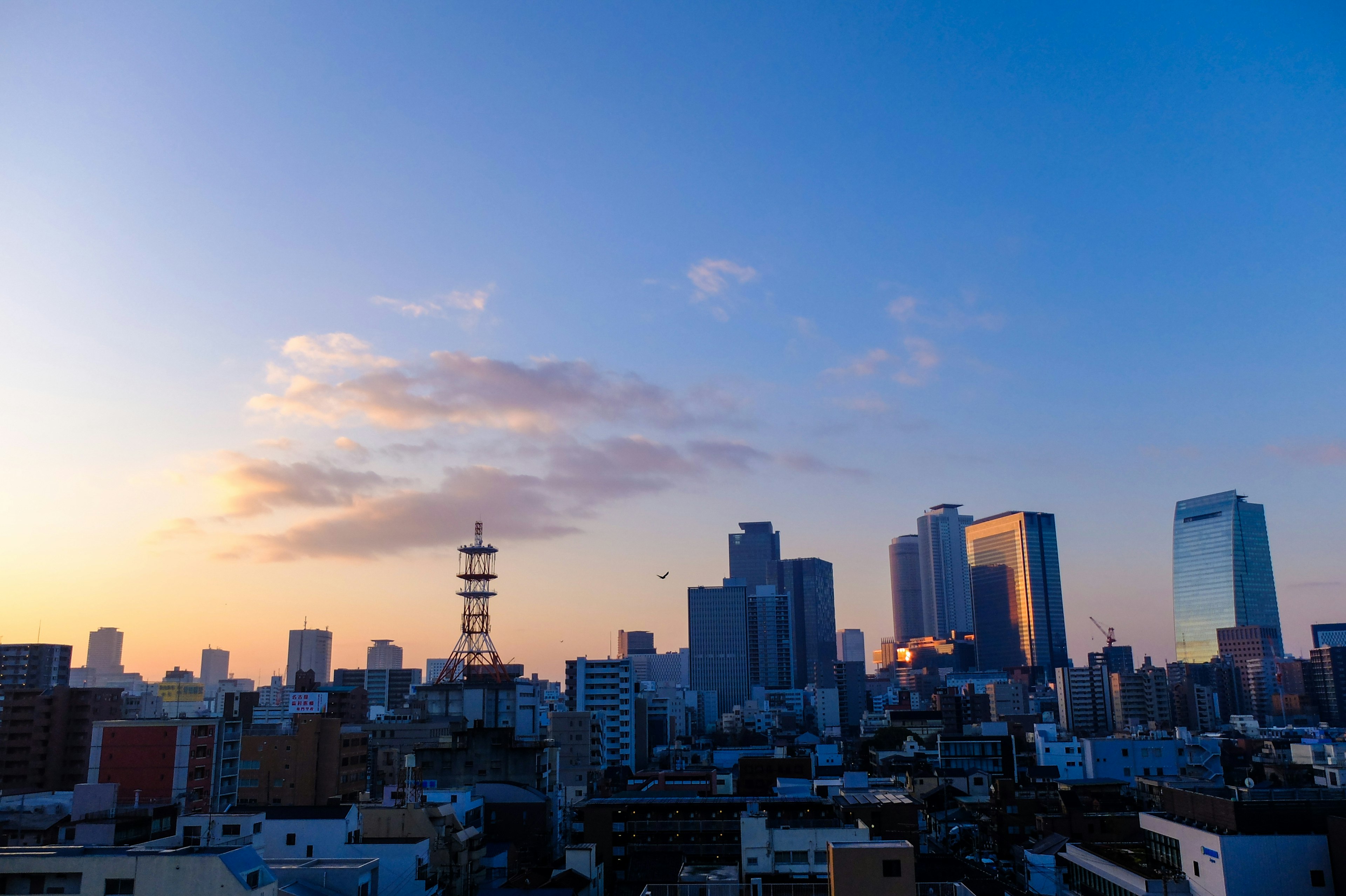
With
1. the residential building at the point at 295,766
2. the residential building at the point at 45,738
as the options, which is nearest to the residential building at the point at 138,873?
the residential building at the point at 295,766

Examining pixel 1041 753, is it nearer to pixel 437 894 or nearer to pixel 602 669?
pixel 602 669

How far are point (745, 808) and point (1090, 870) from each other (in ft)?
63.4

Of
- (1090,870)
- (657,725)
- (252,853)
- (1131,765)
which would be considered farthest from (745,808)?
(657,725)

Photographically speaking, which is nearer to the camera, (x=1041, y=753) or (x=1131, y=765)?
(x=1131, y=765)

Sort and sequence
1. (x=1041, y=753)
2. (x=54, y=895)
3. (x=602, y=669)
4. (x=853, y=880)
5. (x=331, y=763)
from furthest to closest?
1. (x=602, y=669)
2. (x=1041, y=753)
3. (x=331, y=763)
4. (x=853, y=880)
5. (x=54, y=895)

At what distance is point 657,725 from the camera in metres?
167

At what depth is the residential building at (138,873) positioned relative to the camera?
30.2 metres

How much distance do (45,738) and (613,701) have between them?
2537 inches

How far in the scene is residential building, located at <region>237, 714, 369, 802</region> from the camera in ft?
248

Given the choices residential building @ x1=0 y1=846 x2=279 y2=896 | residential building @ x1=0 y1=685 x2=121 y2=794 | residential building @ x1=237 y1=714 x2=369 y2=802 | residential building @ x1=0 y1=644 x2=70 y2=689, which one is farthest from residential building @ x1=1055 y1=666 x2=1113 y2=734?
residential building @ x1=0 y1=846 x2=279 y2=896

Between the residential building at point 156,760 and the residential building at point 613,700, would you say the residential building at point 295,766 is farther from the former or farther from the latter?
the residential building at point 613,700

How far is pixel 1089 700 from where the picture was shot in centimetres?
19375

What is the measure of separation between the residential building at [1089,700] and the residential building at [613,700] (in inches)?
4201

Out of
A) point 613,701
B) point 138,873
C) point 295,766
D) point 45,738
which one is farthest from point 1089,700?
point 138,873
